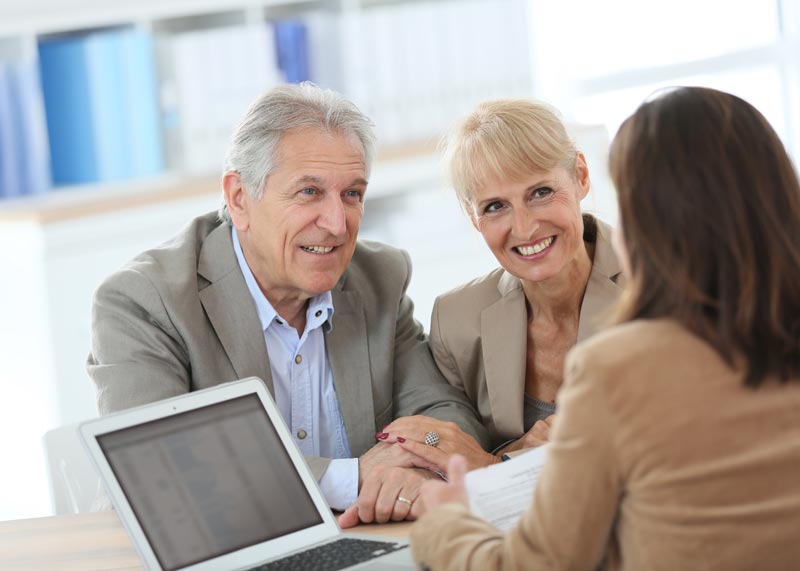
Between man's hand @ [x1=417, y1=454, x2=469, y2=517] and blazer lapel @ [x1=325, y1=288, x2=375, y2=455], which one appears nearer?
man's hand @ [x1=417, y1=454, x2=469, y2=517]

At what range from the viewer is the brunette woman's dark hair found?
3.94 ft

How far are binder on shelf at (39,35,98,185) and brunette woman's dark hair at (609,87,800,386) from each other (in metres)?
3.20

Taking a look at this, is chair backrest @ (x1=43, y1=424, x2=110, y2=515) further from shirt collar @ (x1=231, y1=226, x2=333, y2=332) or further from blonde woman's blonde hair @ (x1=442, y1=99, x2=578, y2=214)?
blonde woman's blonde hair @ (x1=442, y1=99, x2=578, y2=214)

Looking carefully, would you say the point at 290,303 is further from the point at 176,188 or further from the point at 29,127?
the point at 29,127

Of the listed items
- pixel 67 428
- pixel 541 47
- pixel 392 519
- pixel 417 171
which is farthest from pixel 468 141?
A: pixel 541 47

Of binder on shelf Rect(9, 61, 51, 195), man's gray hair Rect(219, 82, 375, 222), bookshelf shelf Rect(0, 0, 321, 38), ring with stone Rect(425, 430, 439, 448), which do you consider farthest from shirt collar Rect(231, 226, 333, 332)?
bookshelf shelf Rect(0, 0, 321, 38)

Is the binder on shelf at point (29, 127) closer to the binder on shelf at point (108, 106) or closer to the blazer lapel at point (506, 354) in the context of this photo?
the binder on shelf at point (108, 106)

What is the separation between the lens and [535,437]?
2.04 meters

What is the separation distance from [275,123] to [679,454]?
1.24 metres

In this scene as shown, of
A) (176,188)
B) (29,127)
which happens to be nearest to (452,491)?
(176,188)

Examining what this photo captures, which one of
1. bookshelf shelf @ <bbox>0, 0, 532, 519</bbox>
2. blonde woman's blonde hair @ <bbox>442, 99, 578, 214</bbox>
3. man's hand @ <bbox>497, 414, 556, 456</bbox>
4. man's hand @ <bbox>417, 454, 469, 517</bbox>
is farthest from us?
bookshelf shelf @ <bbox>0, 0, 532, 519</bbox>

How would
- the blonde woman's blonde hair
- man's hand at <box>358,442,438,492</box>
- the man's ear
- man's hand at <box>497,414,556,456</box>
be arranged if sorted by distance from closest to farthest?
man's hand at <box>358,442,438,492</box> → man's hand at <box>497,414,556,456</box> → the blonde woman's blonde hair → the man's ear

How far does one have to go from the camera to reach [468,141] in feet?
7.17

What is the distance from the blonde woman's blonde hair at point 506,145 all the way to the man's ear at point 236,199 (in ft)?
1.35
